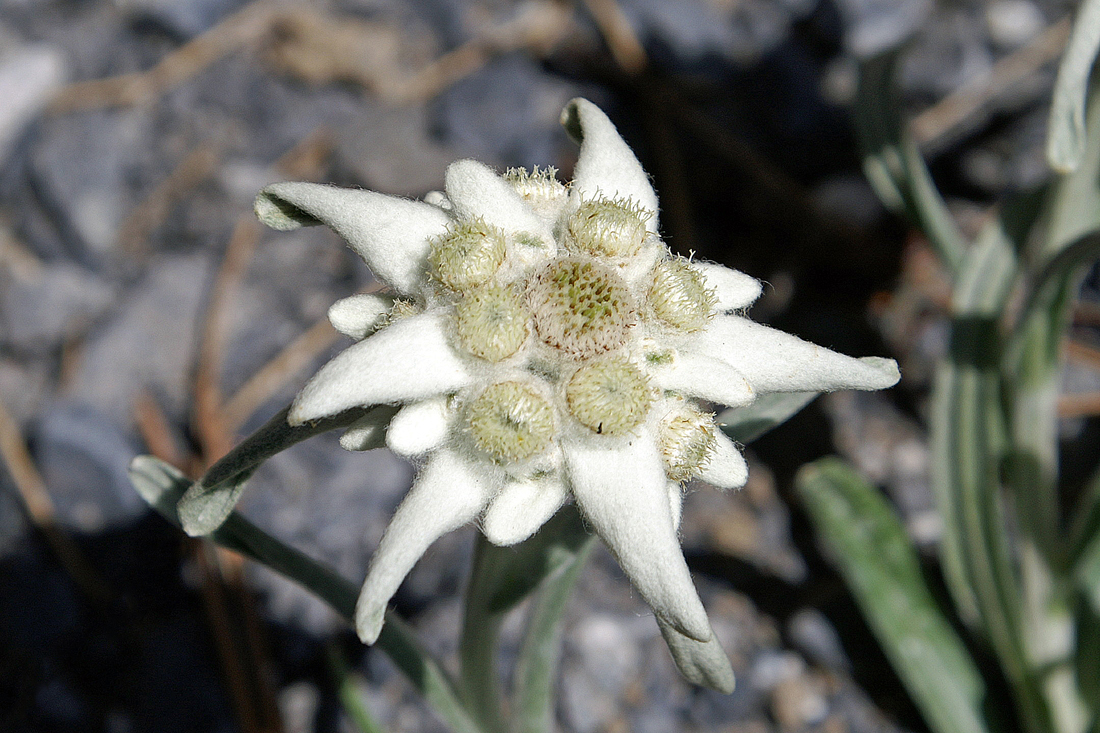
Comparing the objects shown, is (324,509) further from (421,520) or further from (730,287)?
(730,287)

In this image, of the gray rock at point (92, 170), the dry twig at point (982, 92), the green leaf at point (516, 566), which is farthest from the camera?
the dry twig at point (982, 92)

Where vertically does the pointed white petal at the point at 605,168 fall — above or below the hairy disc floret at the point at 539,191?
above

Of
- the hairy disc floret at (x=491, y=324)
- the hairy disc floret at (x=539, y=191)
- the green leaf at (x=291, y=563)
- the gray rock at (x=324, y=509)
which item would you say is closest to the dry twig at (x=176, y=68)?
the gray rock at (x=324, y=509)

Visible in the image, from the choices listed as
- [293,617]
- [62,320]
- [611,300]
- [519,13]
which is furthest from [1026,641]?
[62,320]

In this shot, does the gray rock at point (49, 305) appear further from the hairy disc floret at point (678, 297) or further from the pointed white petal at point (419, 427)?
the hairy disc floret at point (678, 297)

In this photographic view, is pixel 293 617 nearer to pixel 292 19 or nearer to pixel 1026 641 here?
pixel 1026 641
